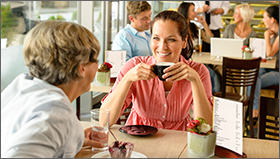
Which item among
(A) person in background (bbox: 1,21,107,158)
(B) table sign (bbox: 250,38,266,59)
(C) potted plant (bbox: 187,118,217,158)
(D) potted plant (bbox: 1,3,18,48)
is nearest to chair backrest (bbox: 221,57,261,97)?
(B) table sign (bbox: 250,38,266,59)

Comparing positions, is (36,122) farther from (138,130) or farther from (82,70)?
(138,130)

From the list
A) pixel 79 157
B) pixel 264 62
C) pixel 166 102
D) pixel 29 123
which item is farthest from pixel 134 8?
pixel 29 123

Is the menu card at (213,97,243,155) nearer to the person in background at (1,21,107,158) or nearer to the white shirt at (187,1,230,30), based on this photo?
the person in background at (1,21,107,158)

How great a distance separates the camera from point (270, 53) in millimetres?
4551

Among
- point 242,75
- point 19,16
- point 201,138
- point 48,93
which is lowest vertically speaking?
point 242,75

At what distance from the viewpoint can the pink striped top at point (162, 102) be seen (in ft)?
5.92

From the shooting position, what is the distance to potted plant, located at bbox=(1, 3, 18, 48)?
2.47m

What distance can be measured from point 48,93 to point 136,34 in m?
A: 2.83

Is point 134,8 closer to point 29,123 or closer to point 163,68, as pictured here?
point 163,68

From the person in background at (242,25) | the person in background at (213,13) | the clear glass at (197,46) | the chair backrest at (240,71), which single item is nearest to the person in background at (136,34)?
the chair backrest at (240,71)

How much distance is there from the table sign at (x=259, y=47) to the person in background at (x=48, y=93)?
147 inches

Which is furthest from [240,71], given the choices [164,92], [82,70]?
[82,70]

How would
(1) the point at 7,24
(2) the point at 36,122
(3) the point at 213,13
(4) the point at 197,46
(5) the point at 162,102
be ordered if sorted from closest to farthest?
(2) the point at 36,122, (5) the point at 162,102, (1) the point at 7,24, (4) the point at 197,46, (3) the point at 213,13

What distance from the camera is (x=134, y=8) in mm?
3758
